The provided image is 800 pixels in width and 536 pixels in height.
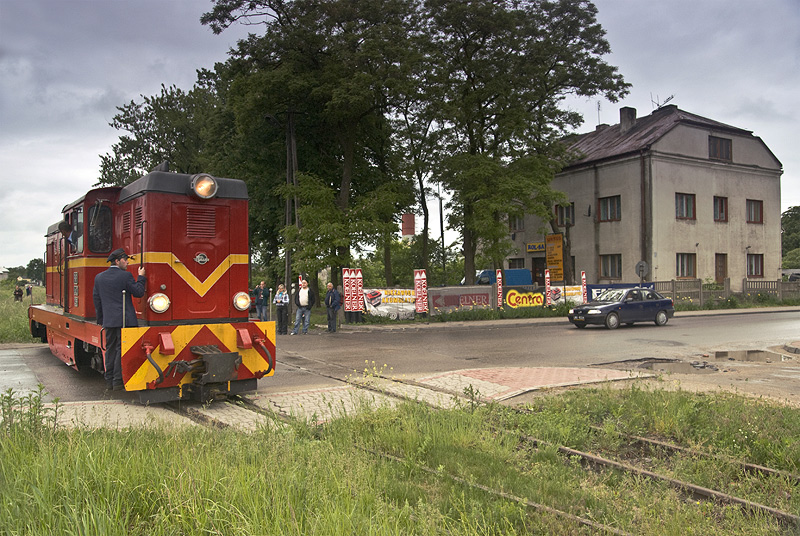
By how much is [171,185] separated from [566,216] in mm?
37089

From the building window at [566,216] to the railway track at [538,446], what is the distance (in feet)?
112

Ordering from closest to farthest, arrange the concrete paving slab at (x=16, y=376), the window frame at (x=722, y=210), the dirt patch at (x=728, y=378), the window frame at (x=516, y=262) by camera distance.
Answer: the dirt patch at (x=728, y=378) → the concrete paving slab at (x=16, y=376) → the window frame at (x=722, y=210) → the window frame at (x=516, y=262)

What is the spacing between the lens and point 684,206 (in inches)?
1534

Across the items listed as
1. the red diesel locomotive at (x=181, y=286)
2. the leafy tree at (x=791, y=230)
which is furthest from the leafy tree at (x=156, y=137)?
the leafy tree at (x=791, y=230)

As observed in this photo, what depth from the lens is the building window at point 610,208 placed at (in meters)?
39.2

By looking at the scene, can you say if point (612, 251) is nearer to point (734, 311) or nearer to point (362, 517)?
point (734, 311)

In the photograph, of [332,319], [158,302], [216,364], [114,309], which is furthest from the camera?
[332,319]

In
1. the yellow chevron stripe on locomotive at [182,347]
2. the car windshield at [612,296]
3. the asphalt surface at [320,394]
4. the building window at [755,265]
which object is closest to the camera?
the asphalt surface at [320,394]

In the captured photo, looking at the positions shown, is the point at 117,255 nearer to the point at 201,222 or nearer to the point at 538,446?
the point at 201,222

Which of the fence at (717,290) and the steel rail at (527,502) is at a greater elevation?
the fence at (717,290)

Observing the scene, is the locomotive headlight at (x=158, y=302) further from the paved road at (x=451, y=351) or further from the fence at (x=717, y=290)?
the fence at (x=717, y=290)

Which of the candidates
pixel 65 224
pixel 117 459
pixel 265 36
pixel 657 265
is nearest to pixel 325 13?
pixel 265 36

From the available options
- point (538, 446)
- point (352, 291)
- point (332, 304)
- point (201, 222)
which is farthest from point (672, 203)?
point (538, 446)

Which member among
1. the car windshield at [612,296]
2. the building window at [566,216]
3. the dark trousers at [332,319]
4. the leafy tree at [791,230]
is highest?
the leafy tree at [791,230]
